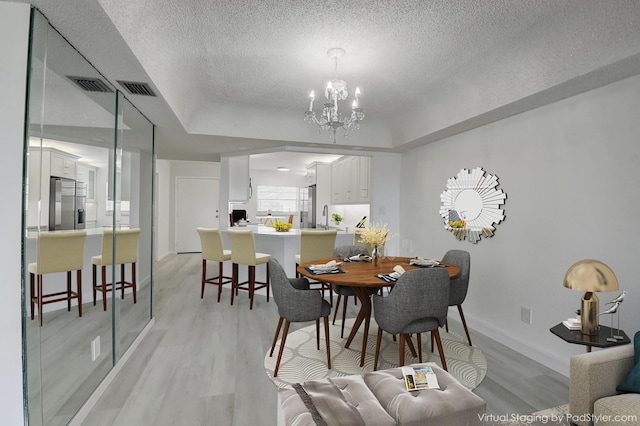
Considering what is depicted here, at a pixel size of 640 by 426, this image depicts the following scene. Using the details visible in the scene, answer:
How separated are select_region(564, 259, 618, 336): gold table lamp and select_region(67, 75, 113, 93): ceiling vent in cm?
337

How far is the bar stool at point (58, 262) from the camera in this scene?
171 cm

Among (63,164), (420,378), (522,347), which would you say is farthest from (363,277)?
(63,164)

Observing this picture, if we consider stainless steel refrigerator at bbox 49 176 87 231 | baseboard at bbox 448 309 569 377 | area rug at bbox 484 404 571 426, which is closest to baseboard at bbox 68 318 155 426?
stainless steel refrigerator at bbox 49 176 87 231

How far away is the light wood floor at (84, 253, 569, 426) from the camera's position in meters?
2.14

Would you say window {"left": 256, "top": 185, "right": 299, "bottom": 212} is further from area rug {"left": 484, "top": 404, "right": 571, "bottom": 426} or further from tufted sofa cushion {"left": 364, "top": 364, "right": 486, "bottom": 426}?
tufted sofa cushion {"left": 364, "top": 364, "right": 486, "bottom": 426}

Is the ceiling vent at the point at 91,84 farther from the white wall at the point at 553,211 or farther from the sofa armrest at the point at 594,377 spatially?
the white wall at the point at 553,211

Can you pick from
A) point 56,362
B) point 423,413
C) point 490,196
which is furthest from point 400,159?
point 56,362

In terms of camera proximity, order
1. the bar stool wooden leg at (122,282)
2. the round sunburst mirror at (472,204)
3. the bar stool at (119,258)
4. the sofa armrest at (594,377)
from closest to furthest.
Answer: the sofa armrest at (594,377)
the bar stool at (119,258)
the bar stool wooden leg at (122,282)
the round sunburst mirror at (472,204)

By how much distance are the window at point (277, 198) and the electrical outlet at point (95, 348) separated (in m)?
7.76

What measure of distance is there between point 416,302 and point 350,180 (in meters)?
4.34

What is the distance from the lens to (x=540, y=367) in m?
2.84

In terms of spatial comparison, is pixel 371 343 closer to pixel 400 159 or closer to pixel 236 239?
pixel 236 239

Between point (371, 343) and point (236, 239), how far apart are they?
225cm

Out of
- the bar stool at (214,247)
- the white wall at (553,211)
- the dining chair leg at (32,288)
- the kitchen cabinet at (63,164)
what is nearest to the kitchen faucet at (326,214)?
the bar stool at (214,247)
